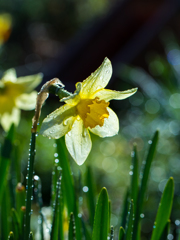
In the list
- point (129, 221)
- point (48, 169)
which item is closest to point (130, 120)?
point (48, 169)

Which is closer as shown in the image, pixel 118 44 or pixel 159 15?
pixel 159 15

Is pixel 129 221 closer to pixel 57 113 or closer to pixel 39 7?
pixel 57 113

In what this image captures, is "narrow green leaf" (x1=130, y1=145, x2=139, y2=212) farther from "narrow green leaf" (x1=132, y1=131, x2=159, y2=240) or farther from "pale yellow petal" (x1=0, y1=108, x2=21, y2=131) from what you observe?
"pale yellow petal" (x1=0, y1=108, x2=21, y2=131)

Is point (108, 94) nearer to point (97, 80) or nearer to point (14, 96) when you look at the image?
point (97, 80)

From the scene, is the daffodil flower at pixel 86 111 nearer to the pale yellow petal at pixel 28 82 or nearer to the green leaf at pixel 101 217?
the green leaf at pixel 101 217

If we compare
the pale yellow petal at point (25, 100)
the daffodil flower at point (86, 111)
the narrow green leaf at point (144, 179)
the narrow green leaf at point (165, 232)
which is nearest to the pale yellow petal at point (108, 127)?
the daffodil flower at point (86, 111)

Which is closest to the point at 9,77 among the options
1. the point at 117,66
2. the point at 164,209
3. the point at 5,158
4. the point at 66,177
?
the point at 5,158
